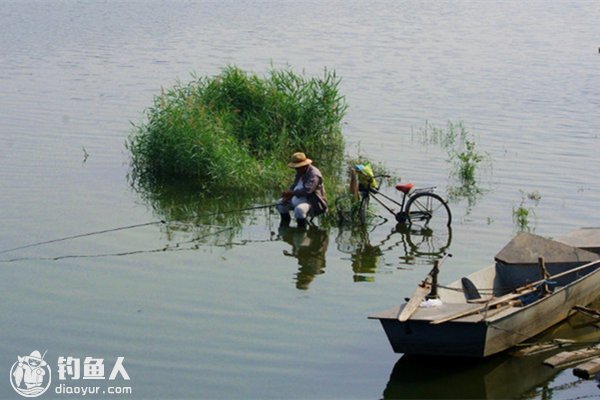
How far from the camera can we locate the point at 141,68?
114ft

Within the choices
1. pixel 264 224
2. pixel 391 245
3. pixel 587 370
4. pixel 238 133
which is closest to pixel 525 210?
pixel 391 245

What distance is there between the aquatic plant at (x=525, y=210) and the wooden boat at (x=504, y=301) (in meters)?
2.49

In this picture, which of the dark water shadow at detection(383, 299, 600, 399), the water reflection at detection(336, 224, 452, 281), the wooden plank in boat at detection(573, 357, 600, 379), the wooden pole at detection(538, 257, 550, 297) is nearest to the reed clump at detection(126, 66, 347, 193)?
the water reflection at detection(336, 224, 452, 281)

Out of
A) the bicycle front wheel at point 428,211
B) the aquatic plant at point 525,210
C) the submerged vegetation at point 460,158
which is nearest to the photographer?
the bicycle front wheel at point 428,211

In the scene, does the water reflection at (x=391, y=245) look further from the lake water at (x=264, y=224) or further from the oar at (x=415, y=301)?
the oar at (x=415, y=301)

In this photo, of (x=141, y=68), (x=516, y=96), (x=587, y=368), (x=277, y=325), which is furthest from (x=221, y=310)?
(x=141, y=68)

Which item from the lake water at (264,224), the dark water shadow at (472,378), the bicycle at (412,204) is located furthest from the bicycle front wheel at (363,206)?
the dark water shadow at (472,378)

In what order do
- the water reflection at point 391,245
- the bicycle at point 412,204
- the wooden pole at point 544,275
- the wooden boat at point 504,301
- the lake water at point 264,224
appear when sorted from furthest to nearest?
the bicycle at point 412,204 < the water reflection at point 391,245 < the wooden pole at point 544,275 < the lake water at point 264,224 < the wooden boat at point 504,301

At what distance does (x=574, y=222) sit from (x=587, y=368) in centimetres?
703

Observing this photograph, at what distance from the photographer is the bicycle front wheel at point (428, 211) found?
669 inches

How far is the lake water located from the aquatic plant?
0.41ft

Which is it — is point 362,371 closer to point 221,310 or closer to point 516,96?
point 221,310

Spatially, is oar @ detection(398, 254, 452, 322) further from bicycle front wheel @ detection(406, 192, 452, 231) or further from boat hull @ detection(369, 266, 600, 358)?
bicycle front wheel @ detection(406, 192, 452, 231)

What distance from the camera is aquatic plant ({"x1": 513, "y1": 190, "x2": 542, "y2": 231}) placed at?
1714cm
